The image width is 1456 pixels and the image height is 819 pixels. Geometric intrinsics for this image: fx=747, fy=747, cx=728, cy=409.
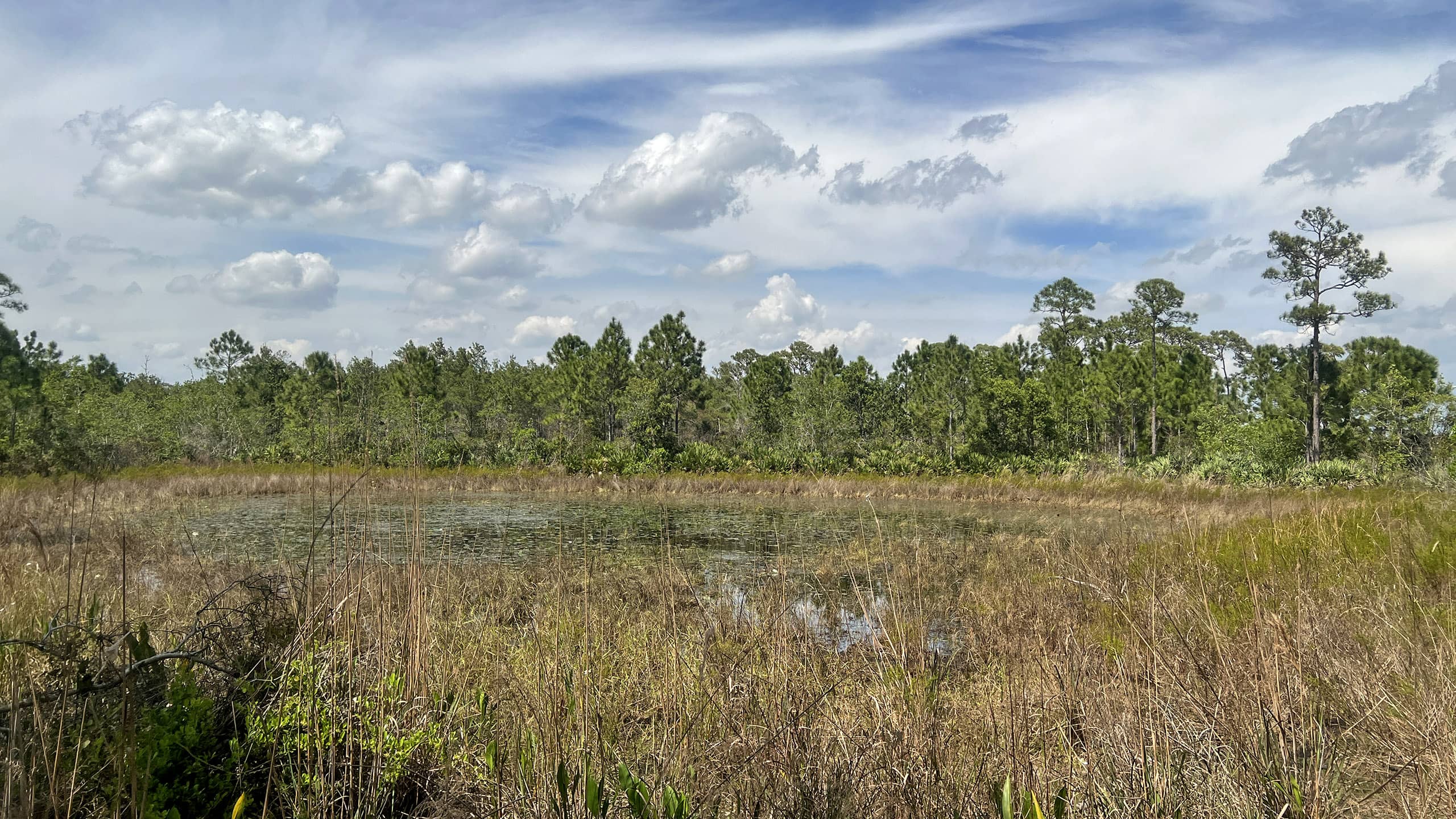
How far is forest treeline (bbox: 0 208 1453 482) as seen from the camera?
85.9ft

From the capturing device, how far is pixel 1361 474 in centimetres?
2359

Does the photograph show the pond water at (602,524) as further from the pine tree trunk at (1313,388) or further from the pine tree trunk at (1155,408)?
the pine tree trunk at (1313,388)

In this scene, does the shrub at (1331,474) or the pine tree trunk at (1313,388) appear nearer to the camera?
the shrub at (1331,474)

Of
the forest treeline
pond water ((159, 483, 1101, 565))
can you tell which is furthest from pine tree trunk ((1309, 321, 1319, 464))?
pond water ((159, 483, 1101, 565))

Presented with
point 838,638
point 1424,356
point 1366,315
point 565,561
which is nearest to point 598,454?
point 565,561

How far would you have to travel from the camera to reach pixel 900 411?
37.9 meters

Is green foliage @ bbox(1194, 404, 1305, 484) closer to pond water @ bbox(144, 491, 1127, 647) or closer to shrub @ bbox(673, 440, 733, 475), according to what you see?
pond water @ bbox(144, 491, 1127, 647)

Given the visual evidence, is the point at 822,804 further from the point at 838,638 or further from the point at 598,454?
the point at 598,454

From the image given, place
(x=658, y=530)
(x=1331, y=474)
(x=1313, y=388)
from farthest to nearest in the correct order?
1. (x=1313, y=388)
2. (x=1331, y=474)
3. (x=658, y=530)

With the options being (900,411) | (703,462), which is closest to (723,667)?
(703,462)

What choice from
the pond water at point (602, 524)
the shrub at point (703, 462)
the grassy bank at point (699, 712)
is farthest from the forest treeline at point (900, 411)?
the grassy bank at point (699, 712)

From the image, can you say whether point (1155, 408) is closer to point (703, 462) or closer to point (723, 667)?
point (703, 462)

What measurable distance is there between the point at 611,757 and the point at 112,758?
137cm

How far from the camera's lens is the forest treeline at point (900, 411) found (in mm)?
26172
